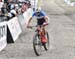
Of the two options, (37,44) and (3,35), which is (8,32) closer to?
(3,35)

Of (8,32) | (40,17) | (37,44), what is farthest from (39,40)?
(8,32)

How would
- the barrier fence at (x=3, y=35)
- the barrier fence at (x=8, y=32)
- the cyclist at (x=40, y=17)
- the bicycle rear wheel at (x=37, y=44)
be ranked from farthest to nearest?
the barrier fence at (x=8, y=32) → the barrier fence at (x=3, y=35) → the cyclist at (x=40, y=17) → the bicycle rear wheel at (x=37, y=44)

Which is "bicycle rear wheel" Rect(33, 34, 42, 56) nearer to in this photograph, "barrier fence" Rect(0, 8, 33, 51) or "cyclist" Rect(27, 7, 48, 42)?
"cyclist" Rect(27, 7, 48, 42)

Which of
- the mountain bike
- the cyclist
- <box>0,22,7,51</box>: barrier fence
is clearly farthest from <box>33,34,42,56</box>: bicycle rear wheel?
<box>0,22,7,51</box>: barrier fence

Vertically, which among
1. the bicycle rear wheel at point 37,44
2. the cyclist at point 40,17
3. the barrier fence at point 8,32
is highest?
the cyclist at point 40,17

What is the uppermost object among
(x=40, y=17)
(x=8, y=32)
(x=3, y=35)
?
(x=40, y=17)

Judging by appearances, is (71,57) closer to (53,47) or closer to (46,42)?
(46,42)

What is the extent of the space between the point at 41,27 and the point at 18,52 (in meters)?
1.41

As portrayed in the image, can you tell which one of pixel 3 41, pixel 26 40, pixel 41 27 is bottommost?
pixel 26 40

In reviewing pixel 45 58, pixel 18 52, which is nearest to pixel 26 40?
pixel 18 52

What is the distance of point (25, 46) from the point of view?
16.3 metres

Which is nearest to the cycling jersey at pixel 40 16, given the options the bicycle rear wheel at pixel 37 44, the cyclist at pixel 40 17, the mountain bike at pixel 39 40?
the cyclist at pixel 40 17

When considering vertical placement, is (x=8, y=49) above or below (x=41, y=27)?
below

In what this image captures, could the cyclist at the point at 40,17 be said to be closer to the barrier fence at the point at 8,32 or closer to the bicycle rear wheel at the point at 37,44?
the bicycle rear wheel at the point at 37,44
